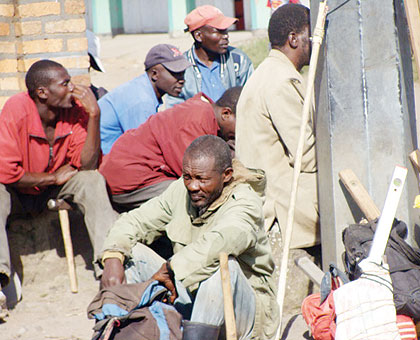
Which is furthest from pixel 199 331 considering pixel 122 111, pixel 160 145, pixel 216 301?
pixel 122 111

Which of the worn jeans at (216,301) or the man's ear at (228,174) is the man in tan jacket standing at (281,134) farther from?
the worn jeans at (216,301)

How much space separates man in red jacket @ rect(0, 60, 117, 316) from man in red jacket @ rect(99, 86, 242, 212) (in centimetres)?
15

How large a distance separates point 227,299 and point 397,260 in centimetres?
105

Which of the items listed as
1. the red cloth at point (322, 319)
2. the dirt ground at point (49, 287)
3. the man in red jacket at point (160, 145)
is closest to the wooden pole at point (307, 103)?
the red cloth at point (322, 319)

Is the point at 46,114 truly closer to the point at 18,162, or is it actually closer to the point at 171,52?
the point at 18,162

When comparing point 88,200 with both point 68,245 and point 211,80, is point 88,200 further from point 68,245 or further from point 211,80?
point 211,80

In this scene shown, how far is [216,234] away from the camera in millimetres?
3629

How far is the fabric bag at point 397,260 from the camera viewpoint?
3.65 m

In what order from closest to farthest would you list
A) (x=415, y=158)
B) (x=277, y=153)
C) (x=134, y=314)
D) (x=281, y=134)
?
1. (x=134, y=314)
2. (x=415, y=158)
3. (x=281, y=134)
4. (x=277, y=153)

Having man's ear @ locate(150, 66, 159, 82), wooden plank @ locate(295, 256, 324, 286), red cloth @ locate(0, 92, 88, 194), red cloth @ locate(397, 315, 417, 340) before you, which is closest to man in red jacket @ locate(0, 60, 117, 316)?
red cloth @ locate(0, 92, 88, 194)

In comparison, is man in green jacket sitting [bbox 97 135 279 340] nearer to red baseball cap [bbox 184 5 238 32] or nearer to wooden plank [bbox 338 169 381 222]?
wooden plank [bbox 338 169 381 222]

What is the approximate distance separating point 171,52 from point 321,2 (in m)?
1.96

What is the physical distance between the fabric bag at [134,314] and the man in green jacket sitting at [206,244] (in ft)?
0.37

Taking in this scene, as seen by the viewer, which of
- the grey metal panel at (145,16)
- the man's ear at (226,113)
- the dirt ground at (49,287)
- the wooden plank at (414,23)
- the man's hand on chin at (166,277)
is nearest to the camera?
the man's hand on chin at (166,277)
